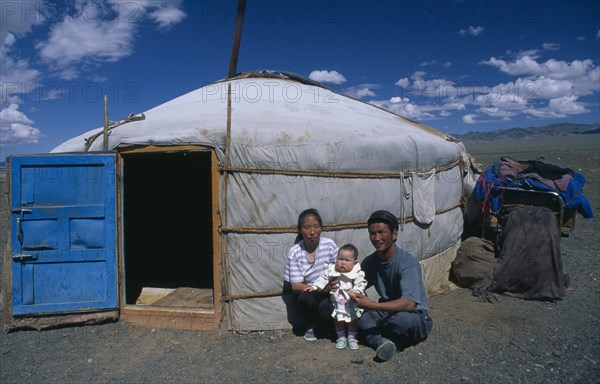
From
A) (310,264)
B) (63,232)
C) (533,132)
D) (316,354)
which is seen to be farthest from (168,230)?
(533,132)

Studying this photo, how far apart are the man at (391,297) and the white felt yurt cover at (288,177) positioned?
0.73 m

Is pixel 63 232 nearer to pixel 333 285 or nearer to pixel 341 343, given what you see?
pixel 333 285

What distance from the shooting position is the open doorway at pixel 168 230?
4.74 meters

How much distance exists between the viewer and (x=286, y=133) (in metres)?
3.81

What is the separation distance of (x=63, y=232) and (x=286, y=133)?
83.8 inches

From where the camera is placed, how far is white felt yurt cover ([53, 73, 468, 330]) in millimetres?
3646

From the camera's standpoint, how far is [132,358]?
3.26 meters

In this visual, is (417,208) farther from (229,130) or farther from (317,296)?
(229,130)

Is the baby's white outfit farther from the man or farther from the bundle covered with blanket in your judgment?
the bundle covered with blanket

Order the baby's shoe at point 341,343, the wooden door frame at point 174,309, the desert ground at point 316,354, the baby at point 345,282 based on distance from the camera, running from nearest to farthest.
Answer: the desert ground at point 316,354
the baby at point 345,282
the baby's shoe at point 341,343
the wooden door frame at point 174,309

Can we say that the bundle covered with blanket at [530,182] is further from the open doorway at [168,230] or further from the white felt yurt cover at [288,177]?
the open doorway at [168,230]

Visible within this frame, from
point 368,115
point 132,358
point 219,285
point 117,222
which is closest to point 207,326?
point 219,285

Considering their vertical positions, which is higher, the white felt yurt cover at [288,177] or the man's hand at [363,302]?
the white felt yurt cover at [288,177]

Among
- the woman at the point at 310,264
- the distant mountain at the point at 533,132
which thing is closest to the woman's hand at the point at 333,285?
the woman at the point at 310,264
